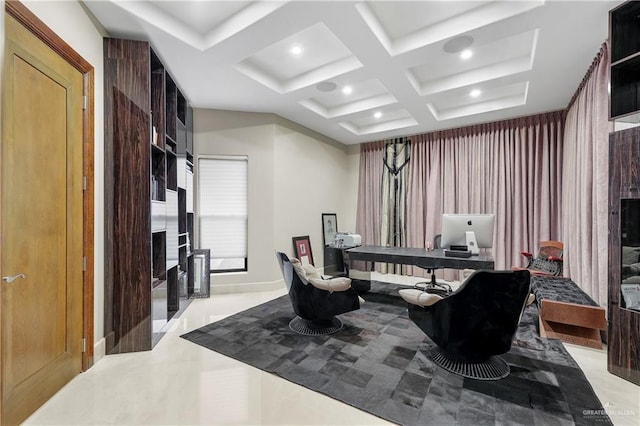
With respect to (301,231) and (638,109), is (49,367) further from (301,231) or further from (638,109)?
(638,109)

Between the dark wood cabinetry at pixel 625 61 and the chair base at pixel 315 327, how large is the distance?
3068 mm

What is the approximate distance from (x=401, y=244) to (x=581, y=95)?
3494 millimetres

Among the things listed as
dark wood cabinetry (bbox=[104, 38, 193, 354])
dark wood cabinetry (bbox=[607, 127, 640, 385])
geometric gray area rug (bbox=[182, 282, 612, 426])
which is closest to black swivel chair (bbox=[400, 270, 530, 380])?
geometric gray area rug (bbox=[182, 282, 612, 426])

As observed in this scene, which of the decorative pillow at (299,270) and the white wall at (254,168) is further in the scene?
the white wall at (254,168)

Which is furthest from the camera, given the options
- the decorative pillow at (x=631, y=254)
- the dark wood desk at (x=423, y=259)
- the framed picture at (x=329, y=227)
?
the framed picture at (x=329, y=227)

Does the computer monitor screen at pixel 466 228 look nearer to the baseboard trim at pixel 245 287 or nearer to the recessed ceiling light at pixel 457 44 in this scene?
→ the recessed ceiling light at pixel 457 44

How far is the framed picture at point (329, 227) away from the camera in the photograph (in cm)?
570

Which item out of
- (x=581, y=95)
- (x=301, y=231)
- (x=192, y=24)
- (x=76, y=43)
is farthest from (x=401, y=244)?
(x=76, y=43)

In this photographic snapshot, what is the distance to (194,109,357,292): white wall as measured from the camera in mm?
4395

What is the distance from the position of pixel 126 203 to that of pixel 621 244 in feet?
13.6

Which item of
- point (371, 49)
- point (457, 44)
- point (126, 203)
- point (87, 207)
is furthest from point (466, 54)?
point (87, 207)

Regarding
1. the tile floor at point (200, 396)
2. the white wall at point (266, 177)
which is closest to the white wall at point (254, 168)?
the white wall at point (266, 177)

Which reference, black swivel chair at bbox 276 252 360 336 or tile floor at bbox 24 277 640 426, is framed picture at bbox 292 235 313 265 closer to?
black swivel chair at bbox 276 252 360 336

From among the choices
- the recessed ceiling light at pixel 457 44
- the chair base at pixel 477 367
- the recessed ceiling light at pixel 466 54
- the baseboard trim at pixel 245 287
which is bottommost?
the chair base at pixel 477 367
